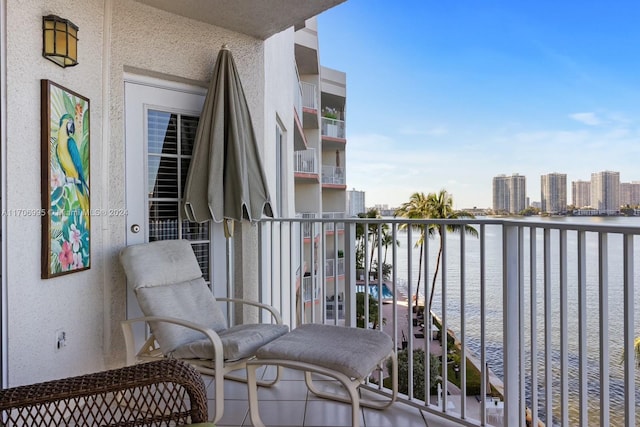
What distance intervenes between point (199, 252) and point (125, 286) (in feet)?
1.93

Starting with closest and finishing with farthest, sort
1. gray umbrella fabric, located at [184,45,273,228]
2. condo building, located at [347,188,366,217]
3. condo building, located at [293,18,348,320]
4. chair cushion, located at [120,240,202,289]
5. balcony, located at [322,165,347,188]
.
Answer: chair cushion, located at [120,240,202,289] → gray umbrella fabric, located at [184,45,273,228] → condo building, located at [293,18,348,320] → balcony, located at [322,165,347,188] → condo building, located at [347,188,366,217]

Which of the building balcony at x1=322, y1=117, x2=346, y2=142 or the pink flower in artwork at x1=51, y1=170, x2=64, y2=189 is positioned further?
the building balcony at x1=322, y1=117, x2=346, y2=142

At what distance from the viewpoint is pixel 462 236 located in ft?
6.73

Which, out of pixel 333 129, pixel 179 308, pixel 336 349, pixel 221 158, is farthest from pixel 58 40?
pixel 333 129

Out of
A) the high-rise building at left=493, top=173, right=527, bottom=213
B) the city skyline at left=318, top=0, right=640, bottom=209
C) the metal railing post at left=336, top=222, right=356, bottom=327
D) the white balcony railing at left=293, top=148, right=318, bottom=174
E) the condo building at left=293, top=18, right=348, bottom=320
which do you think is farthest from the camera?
the city skyline at left=318, top=0, right=640, bottom=209

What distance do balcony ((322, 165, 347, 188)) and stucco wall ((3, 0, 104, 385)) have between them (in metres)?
14.4

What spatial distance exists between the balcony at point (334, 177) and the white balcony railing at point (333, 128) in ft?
4.46

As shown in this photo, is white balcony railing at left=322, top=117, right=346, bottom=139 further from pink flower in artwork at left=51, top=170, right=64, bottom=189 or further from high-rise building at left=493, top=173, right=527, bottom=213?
pink flower in artwork at left=51, top=170, right=64, bottom=189

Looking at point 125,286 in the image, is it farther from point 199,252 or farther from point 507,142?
point 507,142

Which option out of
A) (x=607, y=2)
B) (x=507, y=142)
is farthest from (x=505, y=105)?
(x=607, y=2)

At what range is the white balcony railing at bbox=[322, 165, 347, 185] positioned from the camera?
16.8 meters

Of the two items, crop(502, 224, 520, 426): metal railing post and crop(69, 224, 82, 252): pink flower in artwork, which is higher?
crop(69, 224, 82, 252): pink flower in artwork

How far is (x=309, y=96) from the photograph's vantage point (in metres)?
13.2

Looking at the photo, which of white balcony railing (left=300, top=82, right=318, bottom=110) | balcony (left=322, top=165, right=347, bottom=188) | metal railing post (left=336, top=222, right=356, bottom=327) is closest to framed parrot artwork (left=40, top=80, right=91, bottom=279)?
metal railing post (left=336, top=222, right=356, bottom=327)
